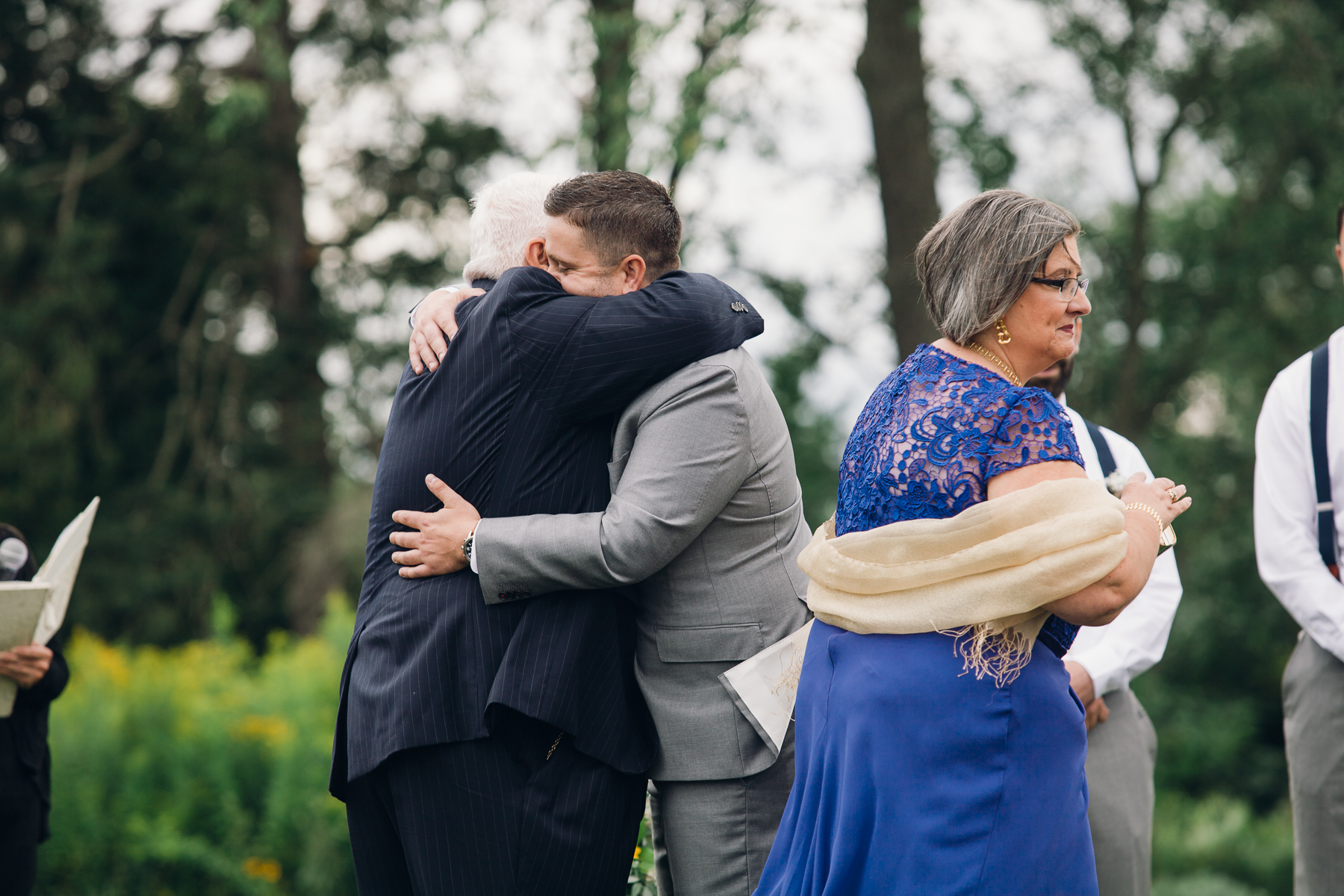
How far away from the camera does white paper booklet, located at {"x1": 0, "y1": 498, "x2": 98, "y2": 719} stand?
141 inches

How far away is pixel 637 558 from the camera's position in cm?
251

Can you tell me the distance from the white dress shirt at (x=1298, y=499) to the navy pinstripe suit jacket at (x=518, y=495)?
1903mm

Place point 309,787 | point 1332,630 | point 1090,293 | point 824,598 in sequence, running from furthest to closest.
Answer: point 1090,293
point 309,787
point 1332,630
point 824,598

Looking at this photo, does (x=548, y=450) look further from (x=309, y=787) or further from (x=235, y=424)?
(x=235, y=424)

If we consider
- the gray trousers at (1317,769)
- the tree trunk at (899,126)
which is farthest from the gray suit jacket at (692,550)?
the tree trunk at (899,126)

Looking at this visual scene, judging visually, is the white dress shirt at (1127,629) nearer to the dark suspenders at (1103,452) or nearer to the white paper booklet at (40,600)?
the dark suspenders at (1103,452)

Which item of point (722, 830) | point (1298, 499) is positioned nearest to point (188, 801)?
point (722, 830)

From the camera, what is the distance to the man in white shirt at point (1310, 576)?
11.2 feet

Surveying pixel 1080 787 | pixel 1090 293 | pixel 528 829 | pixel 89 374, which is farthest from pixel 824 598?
pixel 89 374

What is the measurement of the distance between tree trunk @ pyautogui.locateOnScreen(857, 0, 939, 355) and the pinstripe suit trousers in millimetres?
5171

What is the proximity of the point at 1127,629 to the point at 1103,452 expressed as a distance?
0.52m

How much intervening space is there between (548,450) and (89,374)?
1003 centimetres


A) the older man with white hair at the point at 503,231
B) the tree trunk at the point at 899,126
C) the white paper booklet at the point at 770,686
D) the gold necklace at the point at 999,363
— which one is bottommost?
the white paper booklet at the point at 770,686

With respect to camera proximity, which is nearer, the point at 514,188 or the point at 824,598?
the point at 824,598
